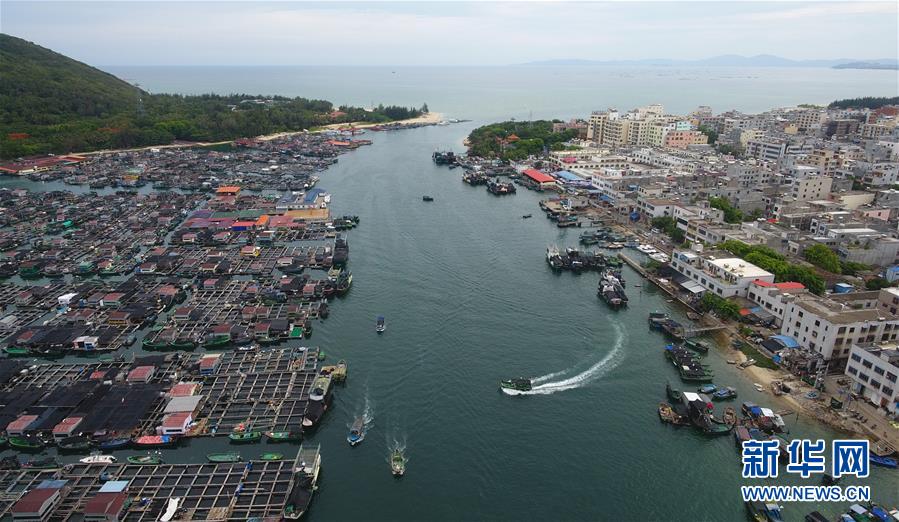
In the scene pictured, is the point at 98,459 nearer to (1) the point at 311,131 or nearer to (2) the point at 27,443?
(2) the point at 27,443

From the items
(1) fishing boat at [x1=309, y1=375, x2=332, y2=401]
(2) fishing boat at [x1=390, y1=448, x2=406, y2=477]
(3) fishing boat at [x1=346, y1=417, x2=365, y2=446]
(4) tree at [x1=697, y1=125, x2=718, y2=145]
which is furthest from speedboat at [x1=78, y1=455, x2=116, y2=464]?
(4) tree at [x1=697, y1=125, x2=718, y2=145]

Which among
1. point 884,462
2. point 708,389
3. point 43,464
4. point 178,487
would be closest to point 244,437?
point 178,487

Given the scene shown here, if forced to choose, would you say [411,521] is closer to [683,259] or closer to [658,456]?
[658,456]

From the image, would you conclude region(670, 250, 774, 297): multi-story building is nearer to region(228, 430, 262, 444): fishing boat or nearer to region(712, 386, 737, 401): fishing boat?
region(712, 386, 737, 401): fishing boat

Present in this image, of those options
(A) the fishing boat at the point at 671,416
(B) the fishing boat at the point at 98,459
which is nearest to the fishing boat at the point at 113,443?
(B) the fishing boat at the point at 98,459

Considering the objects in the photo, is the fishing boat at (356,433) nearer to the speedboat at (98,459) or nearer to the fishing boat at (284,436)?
the fishing boat at (284,436)

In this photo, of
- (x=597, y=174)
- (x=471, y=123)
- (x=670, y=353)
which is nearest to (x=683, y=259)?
(x=670, y=353)
